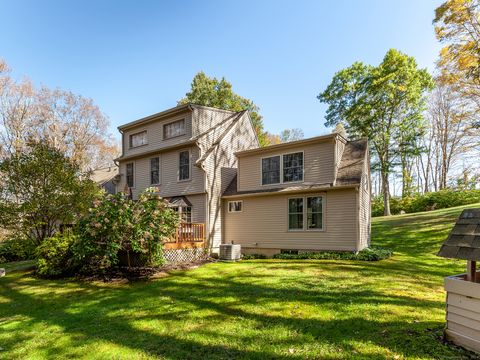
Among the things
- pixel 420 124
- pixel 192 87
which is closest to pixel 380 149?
pixel 420 124

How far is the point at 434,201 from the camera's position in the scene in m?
24.1

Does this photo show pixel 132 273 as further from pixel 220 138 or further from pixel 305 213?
pixel 220 138

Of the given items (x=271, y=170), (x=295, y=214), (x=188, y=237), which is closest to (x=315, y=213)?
(x=295, y=214)

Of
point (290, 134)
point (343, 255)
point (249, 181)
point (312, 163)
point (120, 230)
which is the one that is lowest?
point (343, 255)

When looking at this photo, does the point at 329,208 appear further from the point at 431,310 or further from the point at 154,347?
the point at 154,347

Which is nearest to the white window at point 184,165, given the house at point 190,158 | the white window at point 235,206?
the house at point 190,158

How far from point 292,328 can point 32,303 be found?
21.4ft

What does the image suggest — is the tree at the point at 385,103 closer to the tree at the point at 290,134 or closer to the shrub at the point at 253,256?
the shrub at the point at 253,256

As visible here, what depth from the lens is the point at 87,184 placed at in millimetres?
11328

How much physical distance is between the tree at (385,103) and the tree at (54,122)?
23870 mm

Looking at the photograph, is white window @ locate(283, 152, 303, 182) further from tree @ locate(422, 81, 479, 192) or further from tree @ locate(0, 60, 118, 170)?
tree @ locate(0, 60, 118, 170)

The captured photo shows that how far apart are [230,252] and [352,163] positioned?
6.74 meters

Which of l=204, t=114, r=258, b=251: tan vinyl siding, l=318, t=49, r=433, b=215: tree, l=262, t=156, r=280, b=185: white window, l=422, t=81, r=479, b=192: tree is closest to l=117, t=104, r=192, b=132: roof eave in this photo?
l=204, t=114, r=258, b=251: tan vinyl siding

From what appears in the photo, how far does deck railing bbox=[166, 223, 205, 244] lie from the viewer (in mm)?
12250
